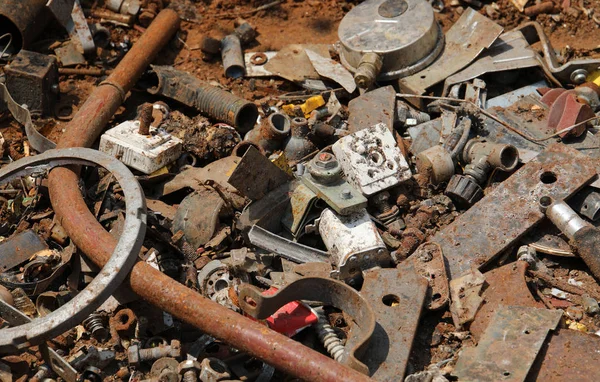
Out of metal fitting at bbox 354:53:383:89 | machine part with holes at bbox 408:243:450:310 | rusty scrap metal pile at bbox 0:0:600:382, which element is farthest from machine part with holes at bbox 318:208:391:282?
metal fitting at bbox 354:53:383:89

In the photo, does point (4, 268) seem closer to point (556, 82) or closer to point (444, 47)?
point (444, 47)

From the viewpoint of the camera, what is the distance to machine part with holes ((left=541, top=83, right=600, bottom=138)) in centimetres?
479

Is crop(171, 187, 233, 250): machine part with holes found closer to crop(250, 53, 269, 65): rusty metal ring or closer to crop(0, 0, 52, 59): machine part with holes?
crop(250, 53, 269, 65): rusty metal ring

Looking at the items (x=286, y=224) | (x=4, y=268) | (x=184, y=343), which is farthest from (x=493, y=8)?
(x=4, y=268)

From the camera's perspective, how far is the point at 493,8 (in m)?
6.44

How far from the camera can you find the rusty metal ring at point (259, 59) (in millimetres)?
6078

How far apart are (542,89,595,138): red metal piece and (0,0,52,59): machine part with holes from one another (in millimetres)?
4415

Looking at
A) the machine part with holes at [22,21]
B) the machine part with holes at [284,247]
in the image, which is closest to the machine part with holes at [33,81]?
the machine part with holes at [22,21]

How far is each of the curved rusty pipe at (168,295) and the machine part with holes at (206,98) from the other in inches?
22.1

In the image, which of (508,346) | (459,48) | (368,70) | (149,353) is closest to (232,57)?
(368,70)

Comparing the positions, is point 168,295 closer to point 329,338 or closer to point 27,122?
point 329,338

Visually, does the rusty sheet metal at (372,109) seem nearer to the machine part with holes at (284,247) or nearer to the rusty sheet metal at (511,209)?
the rusty sheet metal at (511,209)

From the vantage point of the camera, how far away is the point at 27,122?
203 inches

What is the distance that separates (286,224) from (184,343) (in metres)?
1.00
